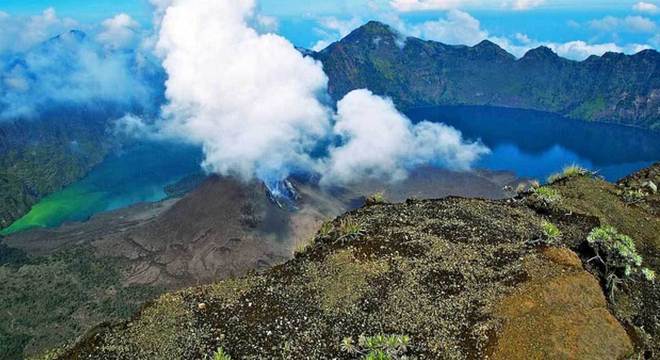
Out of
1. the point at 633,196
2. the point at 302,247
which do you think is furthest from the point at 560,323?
the point at 633,196

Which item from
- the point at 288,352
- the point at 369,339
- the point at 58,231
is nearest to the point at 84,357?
the point at 288,352

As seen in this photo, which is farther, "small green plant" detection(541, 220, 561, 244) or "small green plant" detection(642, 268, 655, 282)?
"small green plant" detection(541, 220, 561, 244)

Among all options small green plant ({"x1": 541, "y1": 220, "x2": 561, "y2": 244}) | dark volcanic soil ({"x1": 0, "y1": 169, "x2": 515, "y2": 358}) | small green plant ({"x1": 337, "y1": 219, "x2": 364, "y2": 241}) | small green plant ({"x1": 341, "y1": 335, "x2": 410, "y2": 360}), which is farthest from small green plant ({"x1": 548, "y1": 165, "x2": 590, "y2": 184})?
dark volcanic soil ({"x1": 0, "y1": 169, "x2": 515, "y2": 358})

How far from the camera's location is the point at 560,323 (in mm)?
21547

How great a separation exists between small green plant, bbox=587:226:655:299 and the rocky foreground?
0.10 meters

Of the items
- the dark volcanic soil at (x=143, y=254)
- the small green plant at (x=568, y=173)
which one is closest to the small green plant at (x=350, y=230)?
the small green plant at (x=568, y=173)

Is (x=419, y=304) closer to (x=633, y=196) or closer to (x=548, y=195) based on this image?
(x=548, y=195)

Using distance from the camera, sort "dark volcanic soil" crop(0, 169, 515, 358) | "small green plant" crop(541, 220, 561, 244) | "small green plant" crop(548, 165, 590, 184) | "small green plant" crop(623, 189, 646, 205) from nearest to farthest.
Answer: "small green plant" crop(541, 220, 561, 244), "small green plant" crop(623, 189, 646, 205), "small green plant" crop(548, 165, 590, 184), "dark volcanic soil" crop(0, 169, 515, 358)

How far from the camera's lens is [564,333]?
2114 cm

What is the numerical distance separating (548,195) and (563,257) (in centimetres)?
1075

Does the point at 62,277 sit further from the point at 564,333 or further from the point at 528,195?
the point at 564,333

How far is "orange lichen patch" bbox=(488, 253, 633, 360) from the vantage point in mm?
20625

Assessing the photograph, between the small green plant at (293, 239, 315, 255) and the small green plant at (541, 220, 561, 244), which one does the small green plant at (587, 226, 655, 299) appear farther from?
the small green plant at (293, 239, 315, 255)

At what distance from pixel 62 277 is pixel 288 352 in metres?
138
